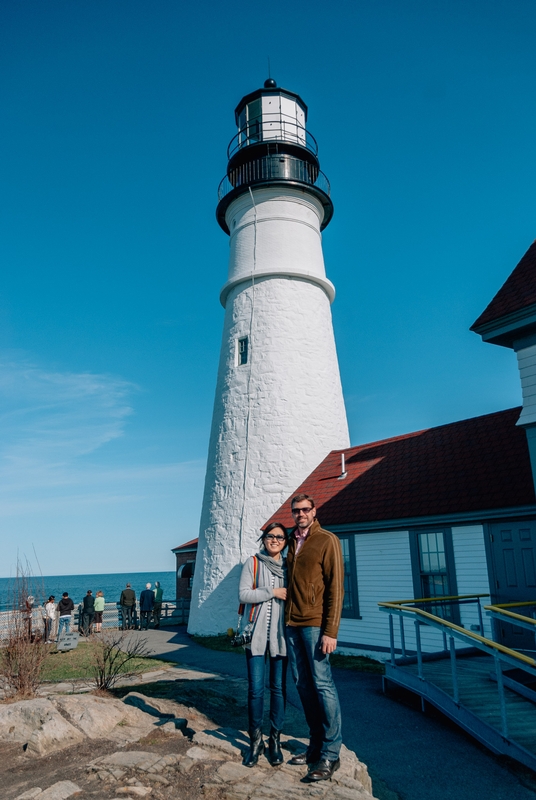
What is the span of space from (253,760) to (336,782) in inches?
27.0

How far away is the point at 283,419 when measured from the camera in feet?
52.6

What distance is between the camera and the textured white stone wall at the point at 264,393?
15547 mm

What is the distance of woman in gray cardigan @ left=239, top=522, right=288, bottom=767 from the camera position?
182 inches

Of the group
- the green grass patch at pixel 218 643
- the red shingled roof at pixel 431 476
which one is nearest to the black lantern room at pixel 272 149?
the red shingled roof at pixel 431 476

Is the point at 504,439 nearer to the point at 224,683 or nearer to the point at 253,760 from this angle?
the point at 224,683

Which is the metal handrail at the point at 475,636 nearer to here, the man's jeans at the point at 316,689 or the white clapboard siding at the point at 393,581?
the man's jeans at the point at 316,689

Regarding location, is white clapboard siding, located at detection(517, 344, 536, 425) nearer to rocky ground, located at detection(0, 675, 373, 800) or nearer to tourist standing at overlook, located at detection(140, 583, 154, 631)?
rocky ground, located at detection(0, 675, 373, 800)

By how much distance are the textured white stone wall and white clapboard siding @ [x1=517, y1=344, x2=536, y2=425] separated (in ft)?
26.1

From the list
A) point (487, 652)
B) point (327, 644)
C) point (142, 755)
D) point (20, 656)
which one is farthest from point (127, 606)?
point (327, 644)

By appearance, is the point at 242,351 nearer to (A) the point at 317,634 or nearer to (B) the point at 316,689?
(A) the point at 317,634

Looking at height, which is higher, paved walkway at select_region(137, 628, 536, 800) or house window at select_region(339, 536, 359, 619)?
house window at select_region(339, 536, 359, 619)

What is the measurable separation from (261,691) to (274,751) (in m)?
0.44

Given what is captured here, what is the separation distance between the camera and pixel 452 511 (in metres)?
10.9

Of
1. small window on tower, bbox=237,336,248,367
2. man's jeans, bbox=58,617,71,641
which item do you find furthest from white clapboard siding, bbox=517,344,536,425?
man's jeans, bbox=58,617,71,641
